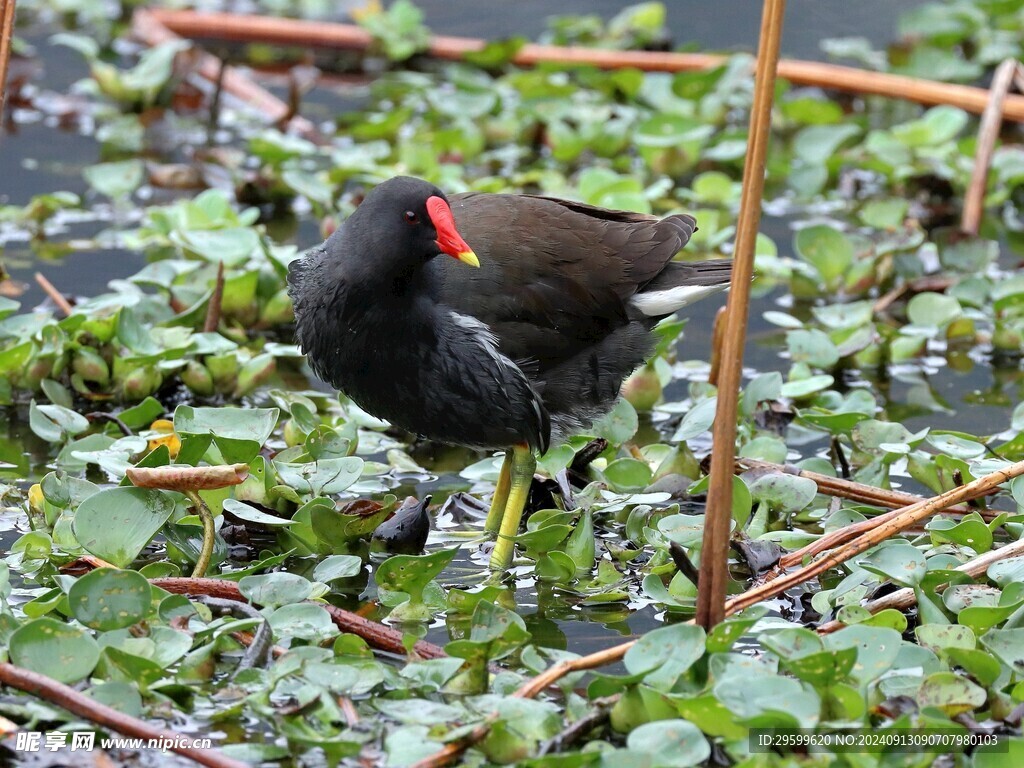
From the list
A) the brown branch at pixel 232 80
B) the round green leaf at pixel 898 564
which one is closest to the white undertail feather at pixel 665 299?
the round green leaf at pixel 898 564

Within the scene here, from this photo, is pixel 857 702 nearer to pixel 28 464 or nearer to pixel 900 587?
pixel 900 587

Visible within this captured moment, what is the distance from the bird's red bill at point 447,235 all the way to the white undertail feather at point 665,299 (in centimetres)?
58

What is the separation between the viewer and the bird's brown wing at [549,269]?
3053 mm

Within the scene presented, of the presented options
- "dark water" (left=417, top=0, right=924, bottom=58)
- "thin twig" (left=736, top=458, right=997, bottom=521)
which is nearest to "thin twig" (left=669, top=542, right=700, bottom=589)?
"thin twig" (left=736, top=458, right=997, bottom=521)

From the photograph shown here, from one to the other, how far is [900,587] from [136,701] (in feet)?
4.97

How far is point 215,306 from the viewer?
3.89 meters

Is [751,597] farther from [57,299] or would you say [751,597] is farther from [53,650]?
[57,299]

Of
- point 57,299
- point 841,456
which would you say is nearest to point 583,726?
point 841,456

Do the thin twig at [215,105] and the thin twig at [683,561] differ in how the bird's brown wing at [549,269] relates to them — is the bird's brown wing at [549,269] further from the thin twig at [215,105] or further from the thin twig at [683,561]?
the thin twig at [215,105]

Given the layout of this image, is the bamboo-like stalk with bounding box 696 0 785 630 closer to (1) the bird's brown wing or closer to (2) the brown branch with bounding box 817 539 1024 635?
(2) the brown branch with bounding box 817 539 1024 635

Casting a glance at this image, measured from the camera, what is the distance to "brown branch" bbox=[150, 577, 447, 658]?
99.1 inches

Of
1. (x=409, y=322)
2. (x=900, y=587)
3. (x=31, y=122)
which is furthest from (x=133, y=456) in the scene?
(x=31, y=122)

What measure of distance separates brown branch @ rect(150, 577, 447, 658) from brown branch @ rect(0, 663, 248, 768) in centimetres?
38

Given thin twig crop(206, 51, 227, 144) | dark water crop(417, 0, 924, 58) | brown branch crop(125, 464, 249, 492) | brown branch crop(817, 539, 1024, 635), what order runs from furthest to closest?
dark water crop(417, 0, 924, 58) < thin twig crop(206, 51, 227, 144) < brown branch crop(817, 539, 1024, 635) < brown branch crop(125, 464, 249, 492)
